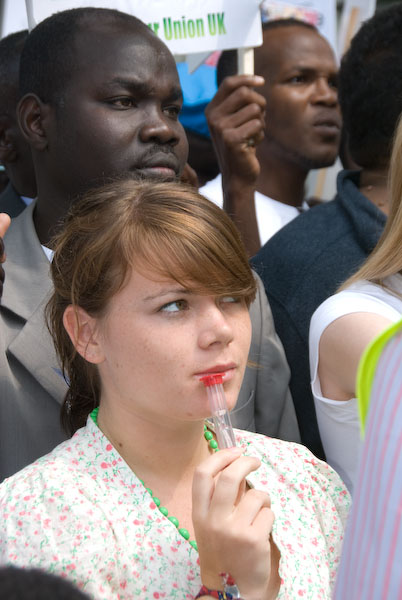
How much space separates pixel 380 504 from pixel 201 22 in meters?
2.20

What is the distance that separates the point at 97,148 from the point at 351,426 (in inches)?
37.1

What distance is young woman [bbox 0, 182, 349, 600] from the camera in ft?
5.00

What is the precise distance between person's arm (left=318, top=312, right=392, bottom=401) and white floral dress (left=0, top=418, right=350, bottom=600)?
0.30m

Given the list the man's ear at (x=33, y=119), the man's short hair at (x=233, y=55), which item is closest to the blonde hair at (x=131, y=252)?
the man's ear at (x=33, y=119)

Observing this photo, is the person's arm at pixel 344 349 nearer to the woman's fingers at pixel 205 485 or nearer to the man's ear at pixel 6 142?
the woman's fingers at pixel 205 485

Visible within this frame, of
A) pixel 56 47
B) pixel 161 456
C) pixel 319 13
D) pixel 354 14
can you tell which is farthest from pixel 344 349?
pixel 354 14

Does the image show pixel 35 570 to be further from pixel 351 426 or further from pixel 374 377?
pixel 351 426

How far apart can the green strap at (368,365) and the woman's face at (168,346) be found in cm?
64

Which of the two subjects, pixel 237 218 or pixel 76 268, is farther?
pixel 237 218

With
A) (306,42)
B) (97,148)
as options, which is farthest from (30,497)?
(306,42)

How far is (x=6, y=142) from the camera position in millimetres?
3137

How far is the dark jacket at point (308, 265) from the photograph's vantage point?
8.27ft

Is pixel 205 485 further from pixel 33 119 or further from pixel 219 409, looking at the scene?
pixel 33 119

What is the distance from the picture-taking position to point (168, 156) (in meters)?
2.37
